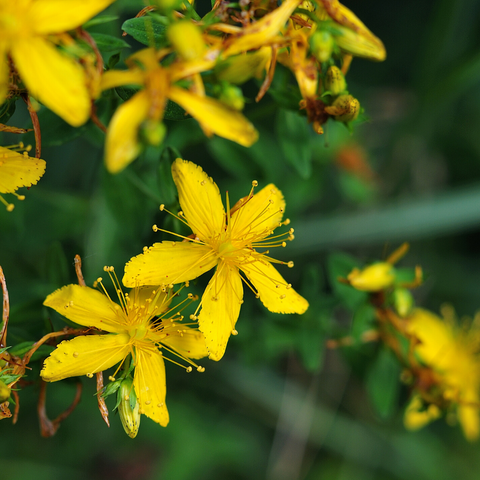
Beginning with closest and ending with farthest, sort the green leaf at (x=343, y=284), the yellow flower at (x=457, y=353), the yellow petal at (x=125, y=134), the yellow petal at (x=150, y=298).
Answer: the yellow petal at (x=125, y=134) < the yellow petal at (x=150, y=298) < the green leaf at (x=343, y=284) < the yellow flower at (x=457, y=353)

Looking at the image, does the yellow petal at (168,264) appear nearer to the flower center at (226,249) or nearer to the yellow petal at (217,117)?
the flower center at (226,249)

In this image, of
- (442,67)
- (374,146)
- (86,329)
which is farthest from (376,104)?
(86,329)

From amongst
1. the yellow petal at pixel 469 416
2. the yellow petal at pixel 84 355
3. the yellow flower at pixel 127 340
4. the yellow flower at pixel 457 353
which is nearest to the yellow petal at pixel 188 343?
the yellow flower at pixel 127 340

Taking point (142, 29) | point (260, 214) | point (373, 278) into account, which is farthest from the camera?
point (373, 278)

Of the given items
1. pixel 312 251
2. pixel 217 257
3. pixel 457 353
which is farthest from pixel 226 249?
pixel 457 353

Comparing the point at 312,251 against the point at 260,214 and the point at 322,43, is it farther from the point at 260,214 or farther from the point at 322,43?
the point at 322,43

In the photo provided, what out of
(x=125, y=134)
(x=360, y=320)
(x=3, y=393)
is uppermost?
(x=125, y=134)

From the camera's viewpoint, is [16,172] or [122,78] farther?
[16,172]

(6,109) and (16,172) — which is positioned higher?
(6,109)

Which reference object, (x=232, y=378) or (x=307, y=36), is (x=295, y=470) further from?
(x=307, y=36)
